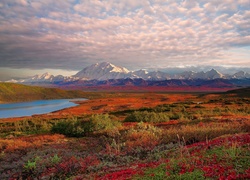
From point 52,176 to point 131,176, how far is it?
3539 mm

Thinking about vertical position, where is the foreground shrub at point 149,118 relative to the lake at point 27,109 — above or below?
above

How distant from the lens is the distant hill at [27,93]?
141837 millimetres

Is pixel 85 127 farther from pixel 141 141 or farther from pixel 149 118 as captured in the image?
pixel 149 118

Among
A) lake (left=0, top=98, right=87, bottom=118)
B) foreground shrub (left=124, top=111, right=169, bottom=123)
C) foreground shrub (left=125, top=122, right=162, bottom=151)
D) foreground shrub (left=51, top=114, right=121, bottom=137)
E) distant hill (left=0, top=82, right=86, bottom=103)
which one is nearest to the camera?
foreground shrub (left=125, top=122, right=162, bottom=151)

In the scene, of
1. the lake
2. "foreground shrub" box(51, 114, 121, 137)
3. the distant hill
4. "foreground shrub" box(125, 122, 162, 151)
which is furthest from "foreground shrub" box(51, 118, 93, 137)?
the distant hill

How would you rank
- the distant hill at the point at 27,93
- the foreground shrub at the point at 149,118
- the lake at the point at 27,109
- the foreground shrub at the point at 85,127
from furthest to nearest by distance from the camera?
1. the distant hill at the point at 27,93
2. the lake at the point at 27,109
3. the foreground shrub at the point at 149,118
4. the foreground shrub at the point at 85,127

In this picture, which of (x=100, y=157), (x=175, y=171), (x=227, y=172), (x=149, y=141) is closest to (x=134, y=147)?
(x=149, y=141)

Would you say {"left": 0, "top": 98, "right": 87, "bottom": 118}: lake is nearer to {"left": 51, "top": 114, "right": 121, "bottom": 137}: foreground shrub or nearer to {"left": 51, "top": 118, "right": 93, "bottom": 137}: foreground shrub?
{"left": 51, "top": 118, "right": 93, "bottom": 137}: foreground shrub

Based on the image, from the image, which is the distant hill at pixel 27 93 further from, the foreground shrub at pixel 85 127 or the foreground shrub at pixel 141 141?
the foreground shrub at pixel 141 141

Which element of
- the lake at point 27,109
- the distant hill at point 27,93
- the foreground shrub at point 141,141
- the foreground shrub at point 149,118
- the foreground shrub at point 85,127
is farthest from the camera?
the distant hill at point 27,93

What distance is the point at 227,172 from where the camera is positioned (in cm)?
586

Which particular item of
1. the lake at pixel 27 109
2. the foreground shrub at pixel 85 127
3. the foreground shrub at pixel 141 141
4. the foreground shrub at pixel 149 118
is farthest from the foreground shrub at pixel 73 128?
the lake at pixel 27 109

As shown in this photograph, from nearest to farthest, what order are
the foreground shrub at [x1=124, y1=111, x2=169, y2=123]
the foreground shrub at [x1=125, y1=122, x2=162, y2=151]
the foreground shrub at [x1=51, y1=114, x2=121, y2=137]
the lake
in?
the foreground shrub at [x1=125, y1=122, x2=162, y2=151] → the foreground shrub at [x1=51, y1=114, x2=121, y2=137] → the foreground shrub at [x1=124, y1=111, x2=169, y2=123] → the lake

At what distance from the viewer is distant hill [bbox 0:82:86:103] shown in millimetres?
141837
